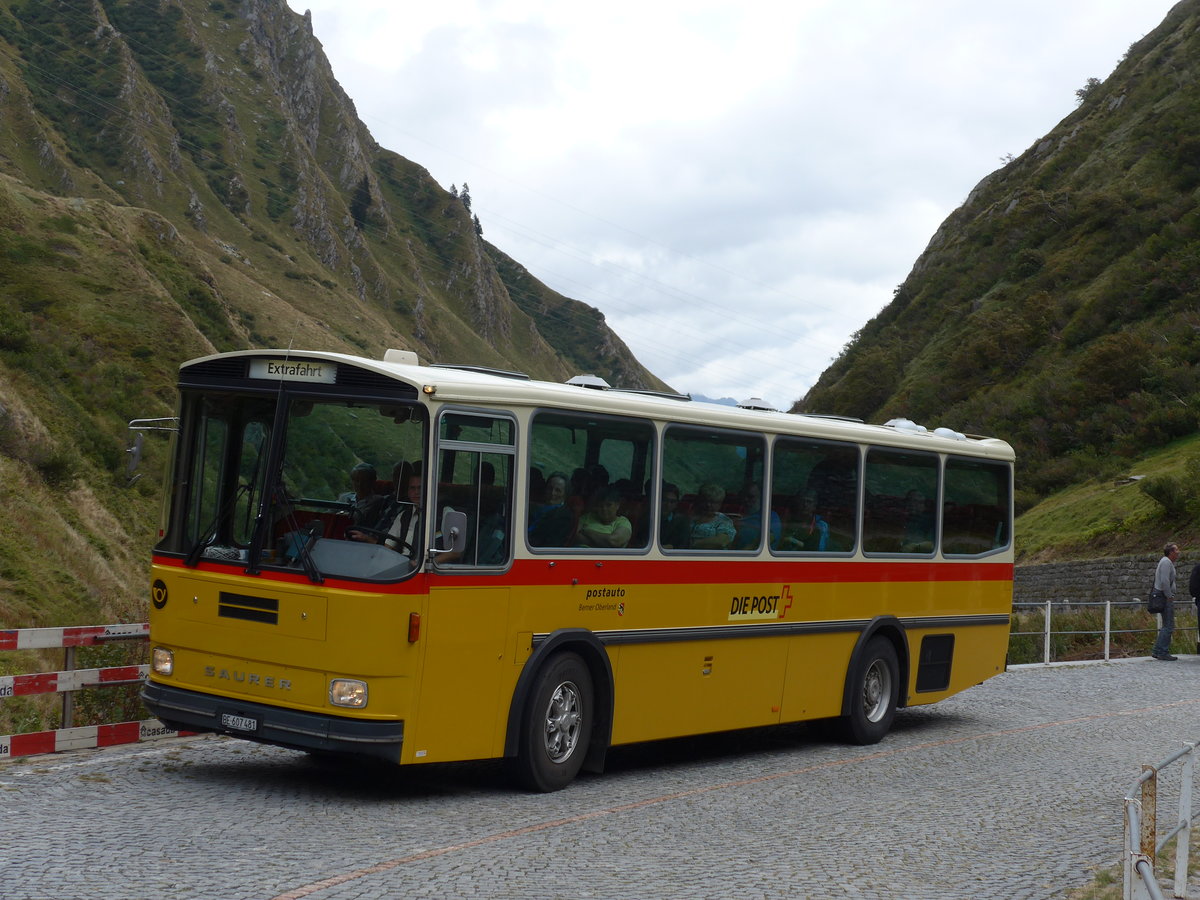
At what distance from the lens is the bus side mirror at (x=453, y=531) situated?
29.5 feet

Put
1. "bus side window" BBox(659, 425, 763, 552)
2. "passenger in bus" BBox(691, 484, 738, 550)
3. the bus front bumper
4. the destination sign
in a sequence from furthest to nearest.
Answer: "passenger in bus" BBox(691, 484, 738, 550) < "bus side window" BBox(659, 425, 763, 552) < the destination sign < the bus front bumper

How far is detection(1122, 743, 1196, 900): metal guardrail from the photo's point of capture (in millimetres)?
5043

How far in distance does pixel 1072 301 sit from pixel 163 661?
2354 inches

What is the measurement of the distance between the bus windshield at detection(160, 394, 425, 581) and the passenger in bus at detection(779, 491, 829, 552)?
14.8 feet

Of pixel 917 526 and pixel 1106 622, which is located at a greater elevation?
pixel 917 526

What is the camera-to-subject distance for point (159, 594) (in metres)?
9.67

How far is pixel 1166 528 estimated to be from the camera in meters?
38.0

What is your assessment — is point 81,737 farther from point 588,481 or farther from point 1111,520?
point 1111,520

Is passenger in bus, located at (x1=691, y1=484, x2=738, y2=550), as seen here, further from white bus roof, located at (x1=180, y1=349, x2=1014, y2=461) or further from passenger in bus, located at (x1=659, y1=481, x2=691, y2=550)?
white bus roof, located at (x1=180, y1=349, x2=1014, y2=461)

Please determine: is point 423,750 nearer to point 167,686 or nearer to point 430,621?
point 430,621

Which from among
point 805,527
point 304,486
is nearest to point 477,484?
point 304,486

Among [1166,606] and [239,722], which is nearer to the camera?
[239,722]

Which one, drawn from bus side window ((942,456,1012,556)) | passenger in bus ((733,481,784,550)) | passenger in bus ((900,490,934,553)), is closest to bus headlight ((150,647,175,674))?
passenger in bus ((733,481,784,550))

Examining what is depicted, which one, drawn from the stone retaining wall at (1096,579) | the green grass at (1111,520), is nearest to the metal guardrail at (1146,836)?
the stone retaining wall at (1096,579)
